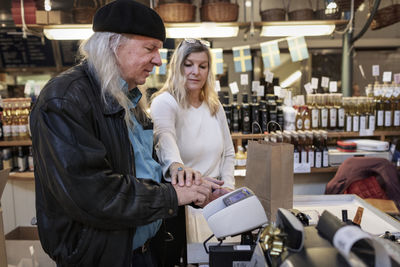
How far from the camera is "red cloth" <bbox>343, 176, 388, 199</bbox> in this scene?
8.91 ft

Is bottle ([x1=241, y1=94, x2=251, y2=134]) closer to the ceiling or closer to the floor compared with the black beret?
closer to the floor

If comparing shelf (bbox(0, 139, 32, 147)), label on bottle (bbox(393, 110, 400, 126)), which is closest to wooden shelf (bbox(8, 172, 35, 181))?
shelf (bbox(0, 139, 32, 147))

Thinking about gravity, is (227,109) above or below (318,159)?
above

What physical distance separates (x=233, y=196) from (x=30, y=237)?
2231mm

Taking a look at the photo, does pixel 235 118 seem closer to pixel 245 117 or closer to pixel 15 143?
pixel 245 117

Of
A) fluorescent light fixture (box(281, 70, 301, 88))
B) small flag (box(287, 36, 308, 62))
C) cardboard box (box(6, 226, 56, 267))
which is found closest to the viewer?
cardboard box (box(6, 226, 56, 267))

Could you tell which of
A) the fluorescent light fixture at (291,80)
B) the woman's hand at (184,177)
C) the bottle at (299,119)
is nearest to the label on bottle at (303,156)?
the bottle at (299,119)

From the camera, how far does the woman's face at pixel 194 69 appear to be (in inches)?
80.3

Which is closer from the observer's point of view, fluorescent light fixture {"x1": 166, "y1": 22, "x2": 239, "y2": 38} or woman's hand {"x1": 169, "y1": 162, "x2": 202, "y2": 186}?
woman's hand {"x1": 169, "y1": 162, "x2": 202, "y2": 186}

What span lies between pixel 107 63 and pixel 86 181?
0.40 meters

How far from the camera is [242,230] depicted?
3.75 feet

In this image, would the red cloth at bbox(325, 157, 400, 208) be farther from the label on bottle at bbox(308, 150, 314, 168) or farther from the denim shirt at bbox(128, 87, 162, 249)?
the denim shirt at bbox(128, 87, 162, 249)

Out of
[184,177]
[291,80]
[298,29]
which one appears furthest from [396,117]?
[184,177]

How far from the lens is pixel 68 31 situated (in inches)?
137
